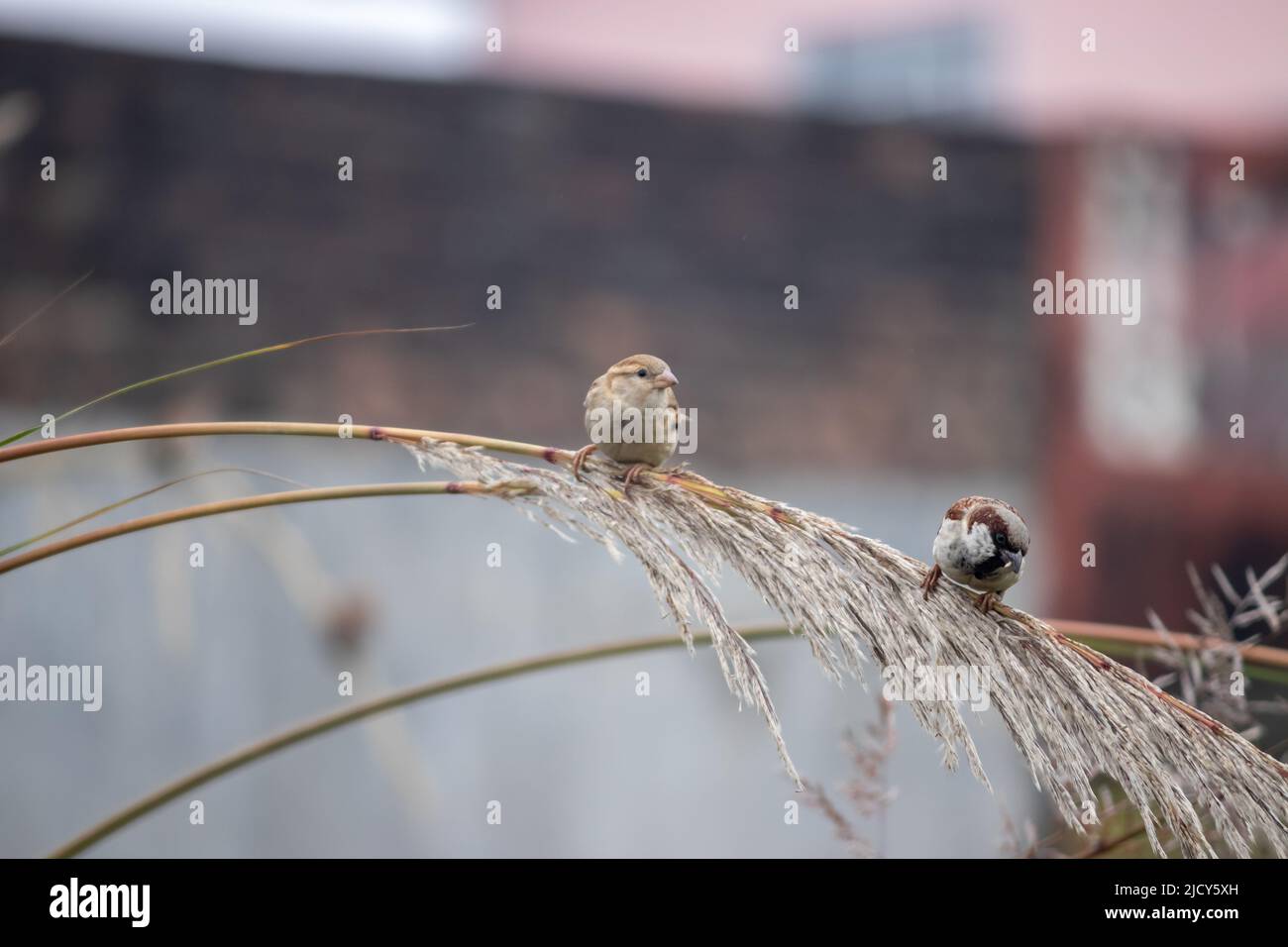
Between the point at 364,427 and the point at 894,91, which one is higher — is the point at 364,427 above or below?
below

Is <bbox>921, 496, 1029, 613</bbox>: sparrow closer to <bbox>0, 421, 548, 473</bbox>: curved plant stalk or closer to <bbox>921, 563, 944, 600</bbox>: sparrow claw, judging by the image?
<bbox>921, 563, 944, 600</bbox>: sparrow claw

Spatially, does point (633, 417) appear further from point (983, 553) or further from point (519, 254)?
point (519, 254)

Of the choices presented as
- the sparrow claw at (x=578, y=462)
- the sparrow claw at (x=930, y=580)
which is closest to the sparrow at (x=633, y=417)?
the sparrow claw at (x=578, y=462)

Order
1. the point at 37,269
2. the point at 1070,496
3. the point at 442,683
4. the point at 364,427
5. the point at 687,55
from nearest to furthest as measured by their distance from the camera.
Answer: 1. the point at 364,427
2. the point at 442,683
3. the point at 37,269
4. the point at 1070,496
5. the point at 687,55

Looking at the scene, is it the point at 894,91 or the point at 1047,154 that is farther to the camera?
the point at 894,91
